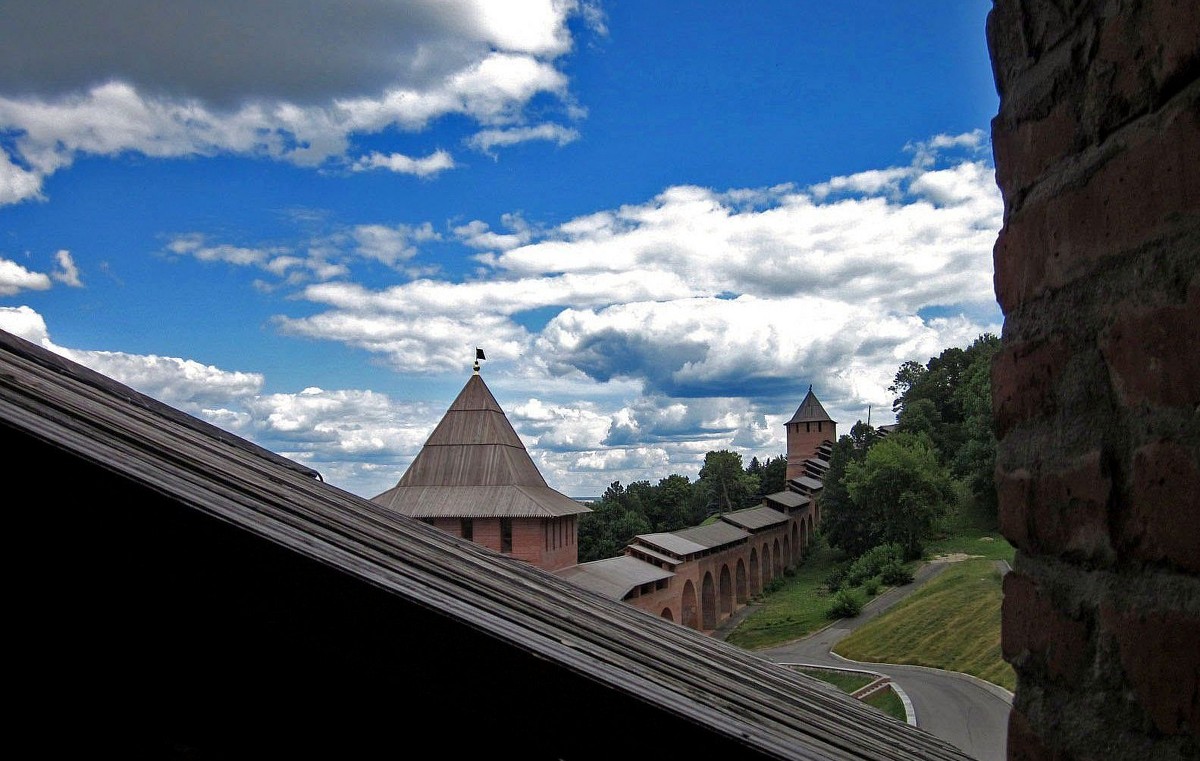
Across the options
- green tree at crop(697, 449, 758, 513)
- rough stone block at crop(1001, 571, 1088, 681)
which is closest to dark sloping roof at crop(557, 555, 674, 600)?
rough stone block at crop(1001, 571, 1088, 681)

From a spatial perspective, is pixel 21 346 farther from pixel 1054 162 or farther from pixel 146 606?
pixel 1054 162

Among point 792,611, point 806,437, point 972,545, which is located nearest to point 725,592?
point 792,611

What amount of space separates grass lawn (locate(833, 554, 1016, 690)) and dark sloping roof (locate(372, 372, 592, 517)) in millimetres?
10189

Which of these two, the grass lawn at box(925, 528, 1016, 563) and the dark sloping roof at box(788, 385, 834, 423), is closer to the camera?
the grass lawn at box(925, 528, 1016, 563)

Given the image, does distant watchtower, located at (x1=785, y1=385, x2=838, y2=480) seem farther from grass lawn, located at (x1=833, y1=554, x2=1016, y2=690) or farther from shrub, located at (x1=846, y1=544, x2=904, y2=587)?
grass lawn, located at (x1=833, y1=554, x2=1016, y2=690)

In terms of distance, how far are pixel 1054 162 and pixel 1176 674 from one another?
2.23 feet

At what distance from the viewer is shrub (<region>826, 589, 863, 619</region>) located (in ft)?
107

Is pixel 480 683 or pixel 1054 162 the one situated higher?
pixel 1054 162

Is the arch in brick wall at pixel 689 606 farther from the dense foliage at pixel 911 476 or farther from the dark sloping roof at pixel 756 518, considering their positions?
the dense foliage at pixel 911 476

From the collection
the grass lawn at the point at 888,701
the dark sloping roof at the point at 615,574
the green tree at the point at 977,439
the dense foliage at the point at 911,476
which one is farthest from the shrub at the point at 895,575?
the grass lawn at the point at 888,701

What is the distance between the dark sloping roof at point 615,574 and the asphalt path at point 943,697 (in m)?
4.94

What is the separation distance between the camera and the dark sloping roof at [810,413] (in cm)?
6544

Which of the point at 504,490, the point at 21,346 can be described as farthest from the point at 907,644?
the point at 21,346

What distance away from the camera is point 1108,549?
3.46 ft
